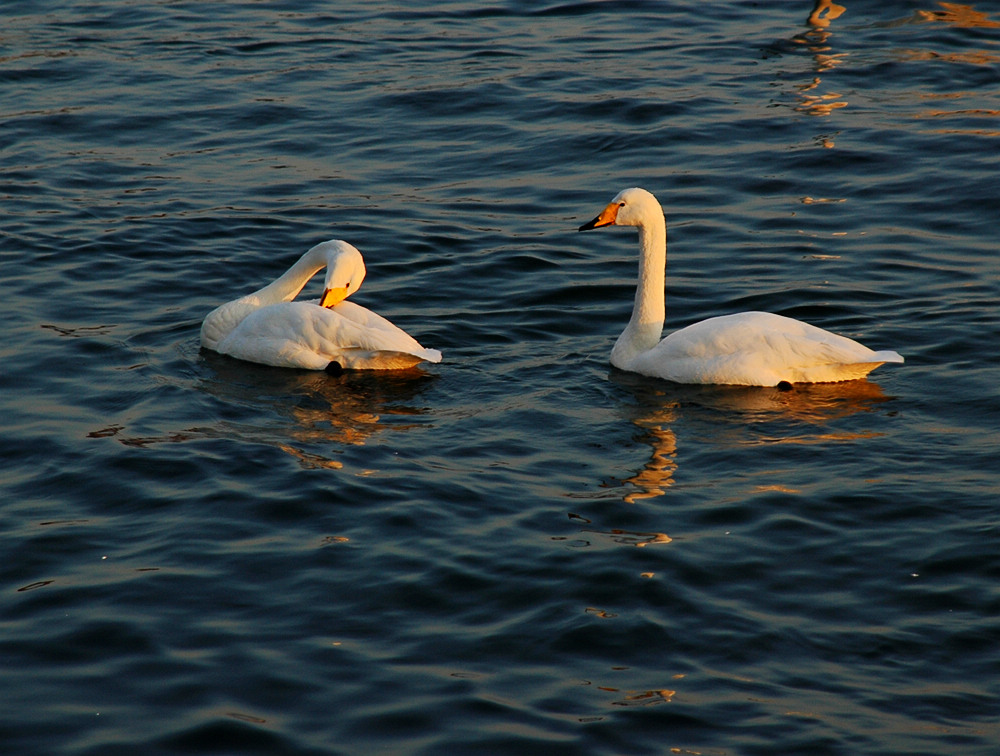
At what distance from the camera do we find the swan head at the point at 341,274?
1070 centimetres

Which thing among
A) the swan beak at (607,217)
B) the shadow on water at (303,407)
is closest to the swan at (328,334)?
the shadow on water at (303,407)

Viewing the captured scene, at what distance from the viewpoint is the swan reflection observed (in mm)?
9198

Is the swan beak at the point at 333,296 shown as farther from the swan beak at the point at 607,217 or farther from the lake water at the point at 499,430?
the swan beak at the point at 607,217

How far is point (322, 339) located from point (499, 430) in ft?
5.68

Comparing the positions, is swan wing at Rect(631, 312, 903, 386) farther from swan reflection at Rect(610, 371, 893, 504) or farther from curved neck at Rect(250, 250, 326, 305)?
curved neck at Rect(250, 250, 326, 305)

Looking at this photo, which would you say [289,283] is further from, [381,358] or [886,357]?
[886,357]

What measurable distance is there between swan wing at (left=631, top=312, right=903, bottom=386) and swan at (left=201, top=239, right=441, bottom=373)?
5.94 ft

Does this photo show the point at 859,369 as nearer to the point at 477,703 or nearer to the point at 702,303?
the point at 702,303

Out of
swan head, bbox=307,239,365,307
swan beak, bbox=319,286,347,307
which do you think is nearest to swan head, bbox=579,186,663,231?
swan head, bbox=307,239,365,307

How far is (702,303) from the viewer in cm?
1203

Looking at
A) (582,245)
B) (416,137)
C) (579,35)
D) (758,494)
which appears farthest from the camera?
(579,35)

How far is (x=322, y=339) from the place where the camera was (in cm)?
1052

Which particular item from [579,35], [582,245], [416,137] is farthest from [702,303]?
[579,35]

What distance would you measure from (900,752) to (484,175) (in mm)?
10112
